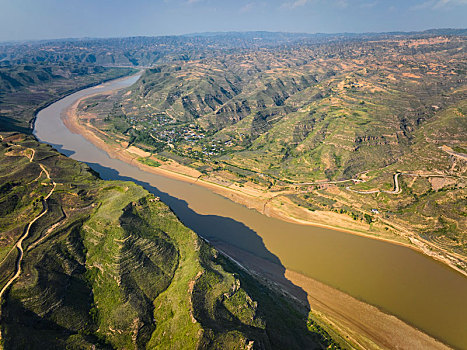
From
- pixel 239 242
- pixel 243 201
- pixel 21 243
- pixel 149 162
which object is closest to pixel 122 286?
pixel 21 243

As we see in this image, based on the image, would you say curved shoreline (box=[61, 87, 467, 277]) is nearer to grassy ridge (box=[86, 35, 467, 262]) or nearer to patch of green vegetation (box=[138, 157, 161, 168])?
patch of green vegetation (box=[138, 157, 161, 168])

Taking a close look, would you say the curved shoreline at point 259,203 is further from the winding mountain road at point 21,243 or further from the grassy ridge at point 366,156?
the winding mountain road at point 21,243

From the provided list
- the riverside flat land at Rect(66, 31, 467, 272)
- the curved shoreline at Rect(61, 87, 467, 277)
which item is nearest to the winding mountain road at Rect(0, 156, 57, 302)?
the curved shoreline at Rect(61, 87, 467, 277)

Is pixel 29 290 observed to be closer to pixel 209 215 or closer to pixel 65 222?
pixel 65 222

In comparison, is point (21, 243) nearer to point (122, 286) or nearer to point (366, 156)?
point (122, 286)

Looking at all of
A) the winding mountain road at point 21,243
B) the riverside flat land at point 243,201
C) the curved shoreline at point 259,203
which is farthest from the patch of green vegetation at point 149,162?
the winding mountain road at point 21,243

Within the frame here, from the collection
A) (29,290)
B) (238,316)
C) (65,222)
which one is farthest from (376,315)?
(65,222)
